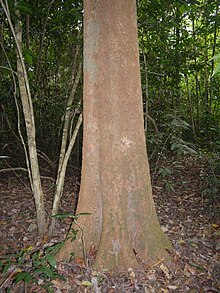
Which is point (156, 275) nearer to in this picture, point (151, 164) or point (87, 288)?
point (87, 288)

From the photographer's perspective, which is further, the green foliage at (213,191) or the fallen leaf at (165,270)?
the green foliage at (213,191)

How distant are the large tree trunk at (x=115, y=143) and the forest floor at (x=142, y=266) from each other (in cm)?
18

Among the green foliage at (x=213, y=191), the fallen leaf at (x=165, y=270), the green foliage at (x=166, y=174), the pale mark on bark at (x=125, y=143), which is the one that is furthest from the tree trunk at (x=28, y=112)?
the green foliage at (x=213, y=191)

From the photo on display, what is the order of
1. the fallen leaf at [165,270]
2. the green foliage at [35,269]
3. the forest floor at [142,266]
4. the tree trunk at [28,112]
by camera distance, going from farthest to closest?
1. the tree trunk at [28,112]
2. the fallen leaf at [165,270]
3. the forest floor at [142,266]
4. the green foliage at [35,269]

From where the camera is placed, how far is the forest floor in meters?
2.51

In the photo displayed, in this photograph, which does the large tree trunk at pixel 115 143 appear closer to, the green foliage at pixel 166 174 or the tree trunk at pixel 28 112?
the tree trunk at pixel 28 112

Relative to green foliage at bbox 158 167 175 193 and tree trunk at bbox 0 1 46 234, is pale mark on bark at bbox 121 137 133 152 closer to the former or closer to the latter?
tree trunk at bbox 0 1 46 234

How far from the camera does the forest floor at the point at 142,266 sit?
2.51 meters

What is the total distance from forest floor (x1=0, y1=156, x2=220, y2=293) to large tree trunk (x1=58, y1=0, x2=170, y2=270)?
0.18m

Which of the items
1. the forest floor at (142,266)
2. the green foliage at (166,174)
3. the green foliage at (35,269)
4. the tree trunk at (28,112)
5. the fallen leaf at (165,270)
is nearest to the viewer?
the green foliage at (35,269)

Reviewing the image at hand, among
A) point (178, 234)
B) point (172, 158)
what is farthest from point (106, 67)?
point (172, 158)

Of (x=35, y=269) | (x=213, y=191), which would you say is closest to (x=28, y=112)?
(x=35, y=269)

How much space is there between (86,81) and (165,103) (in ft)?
15.4

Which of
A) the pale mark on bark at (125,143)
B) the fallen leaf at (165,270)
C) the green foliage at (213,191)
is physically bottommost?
the fallen leaf at (165,270)
